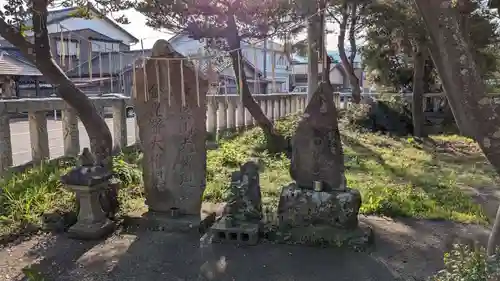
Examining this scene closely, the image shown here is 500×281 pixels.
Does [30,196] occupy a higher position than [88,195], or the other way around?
[88,195]

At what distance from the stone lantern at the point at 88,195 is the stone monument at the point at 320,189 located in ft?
6.26

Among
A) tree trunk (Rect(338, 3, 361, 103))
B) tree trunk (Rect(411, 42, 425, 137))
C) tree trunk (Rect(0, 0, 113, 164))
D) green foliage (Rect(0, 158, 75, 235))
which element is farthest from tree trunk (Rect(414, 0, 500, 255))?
tree trunk (Rect(338, 3, 361, 103))

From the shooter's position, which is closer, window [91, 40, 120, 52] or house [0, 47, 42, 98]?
window [91, 40, 120, 52]

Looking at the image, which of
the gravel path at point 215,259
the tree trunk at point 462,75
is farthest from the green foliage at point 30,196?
the tree trunk at point 462,75

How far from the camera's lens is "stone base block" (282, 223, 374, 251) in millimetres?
4191

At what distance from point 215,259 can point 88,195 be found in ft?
5.03

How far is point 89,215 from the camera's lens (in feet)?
15.1

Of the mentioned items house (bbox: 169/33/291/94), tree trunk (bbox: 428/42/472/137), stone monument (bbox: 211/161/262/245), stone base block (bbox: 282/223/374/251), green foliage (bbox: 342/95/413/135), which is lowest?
stone base block (bbox: 282/223/374/251)

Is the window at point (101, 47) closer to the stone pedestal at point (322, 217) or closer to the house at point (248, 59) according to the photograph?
the house at point (248, 59)

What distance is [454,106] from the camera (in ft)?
8.96

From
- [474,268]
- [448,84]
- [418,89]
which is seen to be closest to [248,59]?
[418,89]

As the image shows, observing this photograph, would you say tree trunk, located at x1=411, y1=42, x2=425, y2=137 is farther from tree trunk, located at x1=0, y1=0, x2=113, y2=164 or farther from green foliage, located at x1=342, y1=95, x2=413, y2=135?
tree trunk, located at x1=0, y1=0, x2=113, y2=164

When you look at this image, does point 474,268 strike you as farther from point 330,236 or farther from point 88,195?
point 88,195

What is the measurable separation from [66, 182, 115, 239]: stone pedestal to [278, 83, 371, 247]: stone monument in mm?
1900
